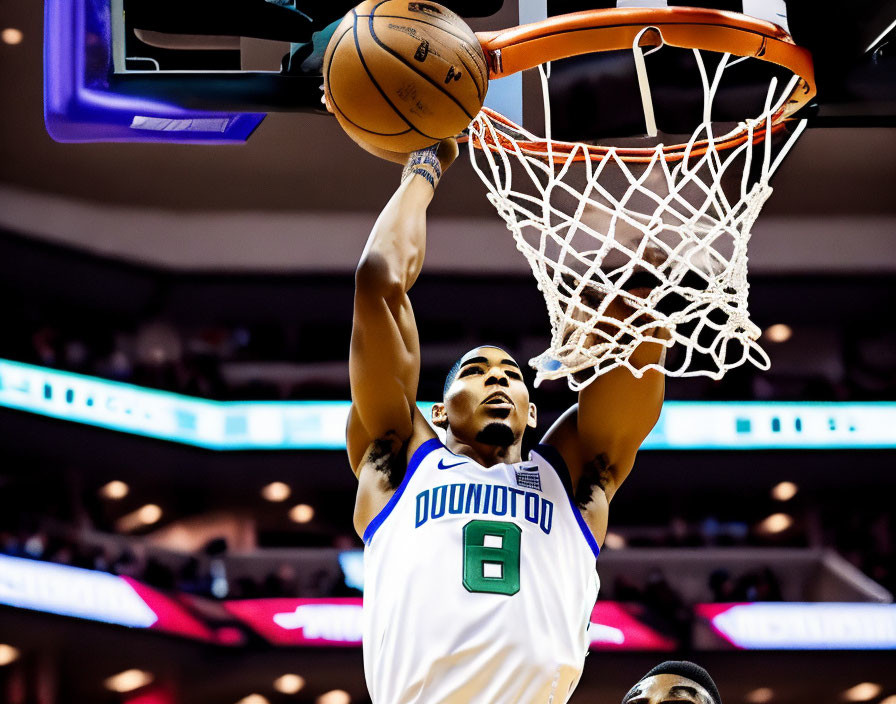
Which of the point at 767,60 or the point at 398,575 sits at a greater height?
the point at 767,60

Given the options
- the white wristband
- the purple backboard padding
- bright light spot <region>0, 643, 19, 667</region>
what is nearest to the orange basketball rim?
the white wristband

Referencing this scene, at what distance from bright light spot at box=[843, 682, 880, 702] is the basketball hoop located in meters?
5.57

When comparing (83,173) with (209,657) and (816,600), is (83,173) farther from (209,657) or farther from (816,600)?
(816,600)

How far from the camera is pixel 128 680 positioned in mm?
7680

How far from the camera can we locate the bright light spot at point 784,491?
781cm

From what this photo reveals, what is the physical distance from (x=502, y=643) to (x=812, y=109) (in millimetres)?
1540

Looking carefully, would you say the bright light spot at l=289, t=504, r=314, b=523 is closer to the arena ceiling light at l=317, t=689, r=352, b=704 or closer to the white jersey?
the arena ceiling light at l=317, t=689, r=352, b=704

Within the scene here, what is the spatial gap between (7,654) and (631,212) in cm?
626

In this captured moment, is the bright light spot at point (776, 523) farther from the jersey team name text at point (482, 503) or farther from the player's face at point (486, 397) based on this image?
the jersey team name text at point (482, 503)

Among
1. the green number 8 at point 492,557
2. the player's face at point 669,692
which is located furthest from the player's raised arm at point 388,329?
the player's face at point 669,692

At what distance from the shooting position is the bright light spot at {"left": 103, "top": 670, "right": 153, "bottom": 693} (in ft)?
25.1

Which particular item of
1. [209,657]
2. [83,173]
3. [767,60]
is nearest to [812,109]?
[767,60]

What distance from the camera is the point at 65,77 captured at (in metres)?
2.91

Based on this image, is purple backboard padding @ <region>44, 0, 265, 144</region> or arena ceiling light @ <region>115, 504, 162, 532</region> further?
arena ceiling light @ <region>115, 504, 162, 532</region>
